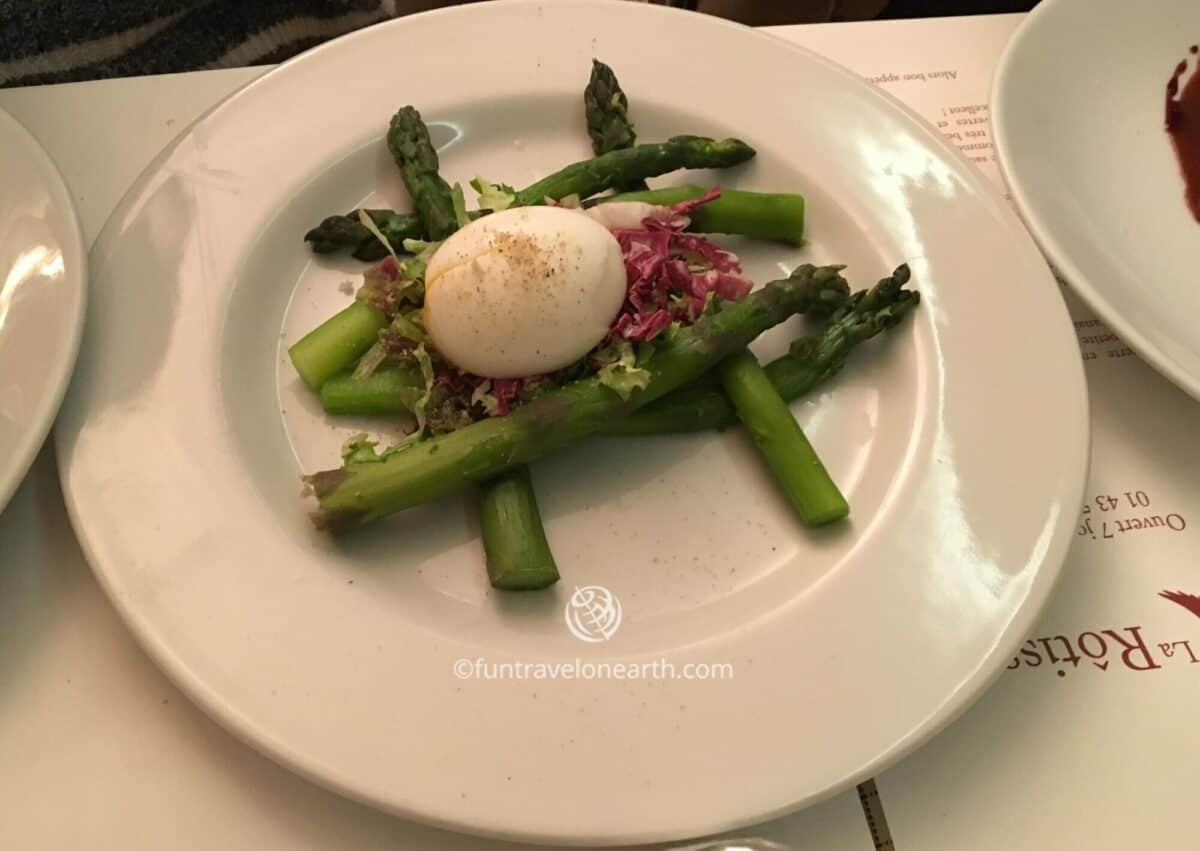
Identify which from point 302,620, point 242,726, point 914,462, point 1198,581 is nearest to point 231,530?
point 302,620

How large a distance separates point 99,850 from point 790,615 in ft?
2.95

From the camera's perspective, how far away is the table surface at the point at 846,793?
1195 millimetres

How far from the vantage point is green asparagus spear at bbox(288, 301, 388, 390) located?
5.11 feet

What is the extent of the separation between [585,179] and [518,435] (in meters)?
0.58

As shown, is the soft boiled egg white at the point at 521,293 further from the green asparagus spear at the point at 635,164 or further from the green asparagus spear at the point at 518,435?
the green asparagus spear at the point at 635,164

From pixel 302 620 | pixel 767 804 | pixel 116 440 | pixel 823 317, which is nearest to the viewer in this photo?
pixel 767 804

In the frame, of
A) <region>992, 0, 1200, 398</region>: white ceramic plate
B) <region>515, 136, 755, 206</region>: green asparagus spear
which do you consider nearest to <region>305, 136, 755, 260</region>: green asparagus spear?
<region>515, 136, 755, 206</region>: green asparagus spear

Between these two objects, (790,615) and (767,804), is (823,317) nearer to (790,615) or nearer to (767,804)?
(790,615)

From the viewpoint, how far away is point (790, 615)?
4.23 ft

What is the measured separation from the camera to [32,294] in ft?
4.57

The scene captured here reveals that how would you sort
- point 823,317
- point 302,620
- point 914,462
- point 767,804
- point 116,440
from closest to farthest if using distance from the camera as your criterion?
point 767,804, point 302,620, point 116,440, point 914,462, point 823,317

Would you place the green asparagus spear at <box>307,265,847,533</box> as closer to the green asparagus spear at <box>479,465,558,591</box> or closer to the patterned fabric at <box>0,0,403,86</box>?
the green asparagus spear at <box>479,465,558,591</box>

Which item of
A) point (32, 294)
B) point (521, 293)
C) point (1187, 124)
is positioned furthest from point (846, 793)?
point (1187, 124)

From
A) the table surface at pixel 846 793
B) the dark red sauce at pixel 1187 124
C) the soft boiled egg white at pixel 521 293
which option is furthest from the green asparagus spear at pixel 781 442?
the dark red sauce at pixel 1187 124
